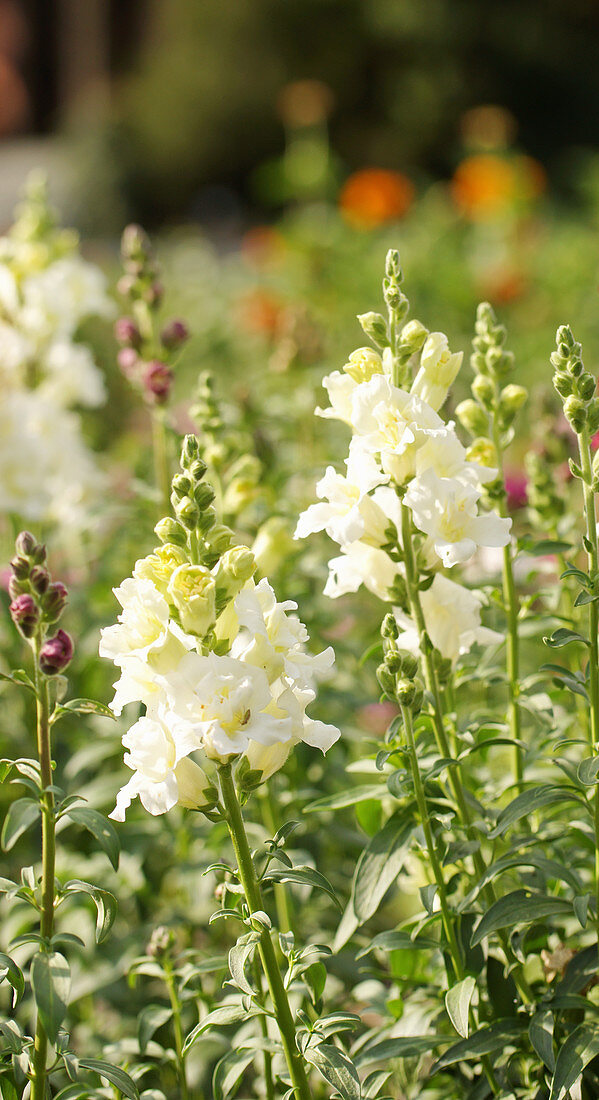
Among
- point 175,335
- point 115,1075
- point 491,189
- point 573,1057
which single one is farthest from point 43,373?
point 491,189

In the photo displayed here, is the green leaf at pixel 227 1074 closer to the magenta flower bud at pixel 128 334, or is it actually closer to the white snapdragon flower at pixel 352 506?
the white snapdragon flower at pixel 352 506

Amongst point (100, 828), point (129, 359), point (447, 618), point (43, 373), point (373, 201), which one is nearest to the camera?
point (100, 828)

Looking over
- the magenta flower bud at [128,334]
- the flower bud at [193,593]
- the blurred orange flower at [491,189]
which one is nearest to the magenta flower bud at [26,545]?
the flower bud at [193,593]

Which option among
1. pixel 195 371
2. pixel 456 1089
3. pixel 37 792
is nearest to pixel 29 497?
pixel 37 792

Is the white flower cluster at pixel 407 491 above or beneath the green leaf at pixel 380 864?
above

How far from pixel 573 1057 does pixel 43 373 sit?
2.22 m

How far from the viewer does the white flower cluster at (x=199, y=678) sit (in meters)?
1.33

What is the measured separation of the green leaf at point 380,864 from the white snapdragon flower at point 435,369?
26.0 inches

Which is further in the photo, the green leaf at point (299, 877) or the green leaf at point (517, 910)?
the green leaf at point (517, 910)

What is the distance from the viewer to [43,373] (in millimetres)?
3008

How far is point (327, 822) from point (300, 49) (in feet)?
64.4

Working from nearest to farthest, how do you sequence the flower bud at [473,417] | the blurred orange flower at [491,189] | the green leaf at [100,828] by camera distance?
the green leaf at [100,828] → the flower bud at [473,417] → the blurred orange flower at [491,189]

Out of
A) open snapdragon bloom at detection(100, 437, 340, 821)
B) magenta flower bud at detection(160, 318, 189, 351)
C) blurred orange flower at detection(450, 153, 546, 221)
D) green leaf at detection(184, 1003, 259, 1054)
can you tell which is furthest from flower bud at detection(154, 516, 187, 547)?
blurred orange flower at detection(450, 153, 546, 221)

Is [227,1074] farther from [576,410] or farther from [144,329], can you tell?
[144,329]
